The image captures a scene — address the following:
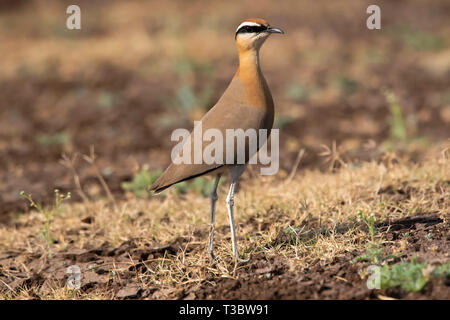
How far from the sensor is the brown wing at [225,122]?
408cm

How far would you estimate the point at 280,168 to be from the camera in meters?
6.84

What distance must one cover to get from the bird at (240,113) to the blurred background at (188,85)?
1.87 meters

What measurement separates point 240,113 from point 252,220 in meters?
1.17

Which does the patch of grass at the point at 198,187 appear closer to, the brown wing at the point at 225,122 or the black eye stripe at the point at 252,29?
the brown wing at the point at 225,122

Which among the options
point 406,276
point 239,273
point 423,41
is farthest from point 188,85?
point 406,276

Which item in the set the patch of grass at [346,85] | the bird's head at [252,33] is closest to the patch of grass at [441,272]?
the bird's head at [252,33]

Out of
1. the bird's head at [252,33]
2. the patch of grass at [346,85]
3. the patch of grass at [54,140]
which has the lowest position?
the patch of grass at [54,140]

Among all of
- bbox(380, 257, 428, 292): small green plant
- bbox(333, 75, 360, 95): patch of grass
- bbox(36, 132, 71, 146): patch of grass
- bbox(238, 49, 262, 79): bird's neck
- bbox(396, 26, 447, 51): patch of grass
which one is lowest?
bbox(380, 257, 428, 292): small green plant

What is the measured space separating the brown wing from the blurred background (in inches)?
72.3

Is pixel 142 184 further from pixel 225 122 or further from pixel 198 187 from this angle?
pixel 225 122

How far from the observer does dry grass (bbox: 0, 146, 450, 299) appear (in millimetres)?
4137

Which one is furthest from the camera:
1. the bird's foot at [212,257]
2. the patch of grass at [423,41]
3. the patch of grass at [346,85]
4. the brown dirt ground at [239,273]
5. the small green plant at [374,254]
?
the patch of grass at [423,41]

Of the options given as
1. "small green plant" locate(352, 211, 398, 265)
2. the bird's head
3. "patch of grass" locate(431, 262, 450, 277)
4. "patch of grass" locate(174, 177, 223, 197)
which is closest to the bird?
the bird's head

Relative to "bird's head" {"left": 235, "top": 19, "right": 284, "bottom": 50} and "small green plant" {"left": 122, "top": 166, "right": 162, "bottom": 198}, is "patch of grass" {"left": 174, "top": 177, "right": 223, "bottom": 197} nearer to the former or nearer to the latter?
"small green plant" {"left": 122, "top": 166, "right": 162, "bottom": 198}
